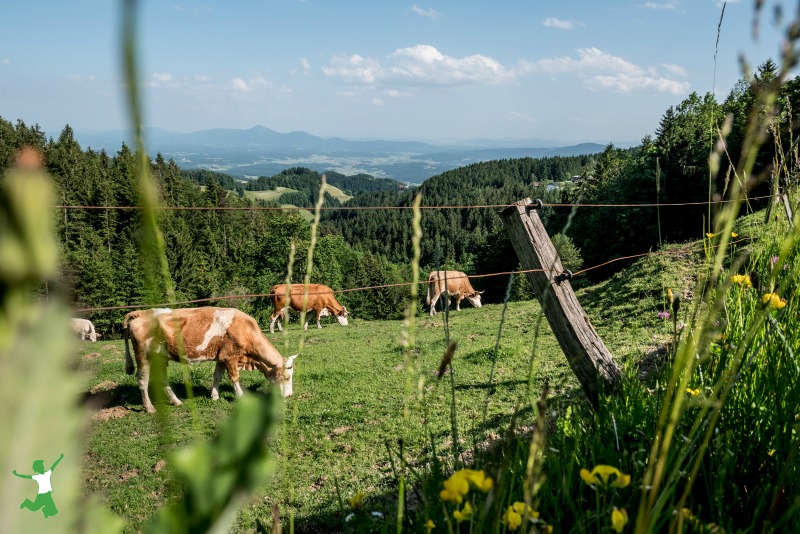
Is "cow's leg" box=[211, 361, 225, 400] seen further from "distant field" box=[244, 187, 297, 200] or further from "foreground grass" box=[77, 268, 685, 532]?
"distant field" box=[244, 187, 297, 200]

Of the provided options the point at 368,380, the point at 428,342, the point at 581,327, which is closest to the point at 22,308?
the point at 581,327

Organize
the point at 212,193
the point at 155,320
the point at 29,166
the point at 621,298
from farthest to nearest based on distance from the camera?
the point at 212,193
the point at 621,298
the point at 155,320
the point at 29,166

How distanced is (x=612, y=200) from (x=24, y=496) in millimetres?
40028

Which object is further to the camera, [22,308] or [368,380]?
[368,380]

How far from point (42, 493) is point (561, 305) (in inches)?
142

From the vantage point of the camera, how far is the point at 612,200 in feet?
121

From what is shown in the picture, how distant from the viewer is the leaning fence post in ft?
11.4

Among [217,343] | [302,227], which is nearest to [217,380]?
[217,343]

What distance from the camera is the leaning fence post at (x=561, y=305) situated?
3.46m

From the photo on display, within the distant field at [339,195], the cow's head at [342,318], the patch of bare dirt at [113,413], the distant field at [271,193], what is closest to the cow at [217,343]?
the patch of bare dirt at [113,413]

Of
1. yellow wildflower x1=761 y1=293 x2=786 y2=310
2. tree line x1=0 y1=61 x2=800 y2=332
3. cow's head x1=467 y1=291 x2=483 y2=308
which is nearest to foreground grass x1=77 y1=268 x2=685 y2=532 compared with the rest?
yellow wildflower x1=761 y1=293 x2=786 y2=310

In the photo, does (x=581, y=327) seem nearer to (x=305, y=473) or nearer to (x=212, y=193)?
(x=305, y=473)

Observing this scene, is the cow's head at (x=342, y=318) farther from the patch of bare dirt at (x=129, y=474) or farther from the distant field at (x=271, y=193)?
the distant field at (x=271, y=193)

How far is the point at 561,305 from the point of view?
3.58 m
